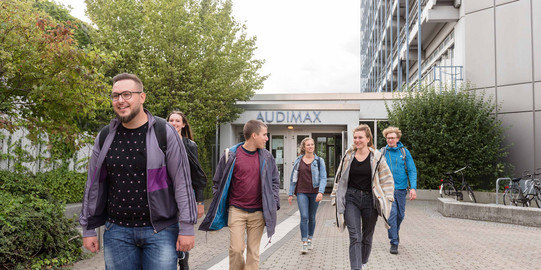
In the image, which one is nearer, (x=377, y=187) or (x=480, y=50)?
(x=377, y=187)

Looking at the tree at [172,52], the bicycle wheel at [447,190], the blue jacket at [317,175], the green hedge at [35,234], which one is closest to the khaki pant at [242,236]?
the blue jacket at [317,175]

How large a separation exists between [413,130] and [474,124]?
6.94ft

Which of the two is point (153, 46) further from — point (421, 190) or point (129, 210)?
point (129, 210)

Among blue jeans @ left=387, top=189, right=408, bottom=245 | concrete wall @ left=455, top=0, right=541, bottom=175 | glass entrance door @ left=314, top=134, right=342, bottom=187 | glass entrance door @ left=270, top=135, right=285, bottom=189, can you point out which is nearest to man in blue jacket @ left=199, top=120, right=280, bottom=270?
blue jeans @ left=387, top=189, right=408, bottom=245

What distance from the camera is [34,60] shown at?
564cm

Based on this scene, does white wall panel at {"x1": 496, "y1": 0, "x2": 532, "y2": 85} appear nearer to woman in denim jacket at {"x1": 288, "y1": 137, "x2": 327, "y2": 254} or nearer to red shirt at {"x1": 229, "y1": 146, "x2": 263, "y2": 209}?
woman in denim jacket at {"x1": 288, "y1": 137, "x2": 327, "y2": 254}

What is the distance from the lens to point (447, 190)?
15.3m

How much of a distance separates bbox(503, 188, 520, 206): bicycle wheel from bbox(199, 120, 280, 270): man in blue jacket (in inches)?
437

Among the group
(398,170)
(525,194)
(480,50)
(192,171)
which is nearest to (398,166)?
(398,170)

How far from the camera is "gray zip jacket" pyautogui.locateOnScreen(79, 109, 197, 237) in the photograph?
2.54 meters

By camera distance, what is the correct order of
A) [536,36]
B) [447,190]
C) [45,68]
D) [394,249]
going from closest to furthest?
[45,68], [394,249], [447,190], [536,36]

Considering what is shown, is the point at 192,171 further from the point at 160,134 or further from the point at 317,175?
the point at 317,175

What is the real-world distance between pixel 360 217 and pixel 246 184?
5.58 ft

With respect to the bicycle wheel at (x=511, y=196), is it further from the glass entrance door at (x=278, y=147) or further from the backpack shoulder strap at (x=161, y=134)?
the backpack shoulder strap at (x=161, y=134)
